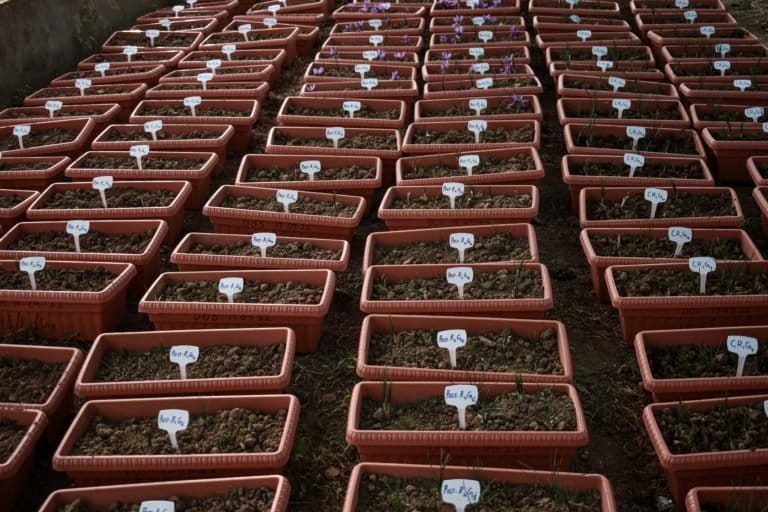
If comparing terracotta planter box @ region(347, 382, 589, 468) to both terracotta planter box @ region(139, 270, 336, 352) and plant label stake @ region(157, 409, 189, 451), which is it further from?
terracotta planter box @ region(139, 270, 336, 352)

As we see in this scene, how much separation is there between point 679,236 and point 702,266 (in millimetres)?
305

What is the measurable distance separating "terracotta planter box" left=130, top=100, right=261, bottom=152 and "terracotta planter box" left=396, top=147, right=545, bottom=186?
1.05 meters

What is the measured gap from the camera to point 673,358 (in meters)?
2.91

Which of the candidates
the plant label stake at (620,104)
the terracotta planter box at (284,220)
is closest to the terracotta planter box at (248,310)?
the terracotta planter box at (284,220)

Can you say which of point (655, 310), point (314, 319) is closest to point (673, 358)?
point (655, 310)

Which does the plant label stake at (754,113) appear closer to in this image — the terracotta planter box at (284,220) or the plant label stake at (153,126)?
the terracotta planter box at (284,220)

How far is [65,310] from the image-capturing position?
10.9 feet

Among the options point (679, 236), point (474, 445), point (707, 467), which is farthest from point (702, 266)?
point (474, 445)

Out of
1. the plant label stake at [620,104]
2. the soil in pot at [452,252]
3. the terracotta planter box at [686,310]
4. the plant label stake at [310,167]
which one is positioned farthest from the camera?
the plant label stake at [620,104]

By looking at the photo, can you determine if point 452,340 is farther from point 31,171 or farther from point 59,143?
point 59,143

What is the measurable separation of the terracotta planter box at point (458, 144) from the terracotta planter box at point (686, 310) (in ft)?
4.07

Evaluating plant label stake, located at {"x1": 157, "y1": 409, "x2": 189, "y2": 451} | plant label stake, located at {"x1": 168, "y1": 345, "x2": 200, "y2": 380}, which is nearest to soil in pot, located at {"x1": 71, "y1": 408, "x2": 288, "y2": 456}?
plant label stake, located at {"x1": 157, "y1": 409, "x2": 189, "y2": 451}

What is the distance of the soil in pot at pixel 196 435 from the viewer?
2596mm

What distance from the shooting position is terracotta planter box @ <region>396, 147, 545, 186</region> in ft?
12.9
